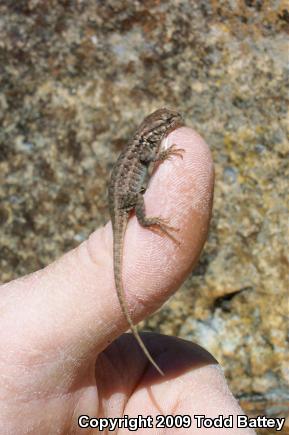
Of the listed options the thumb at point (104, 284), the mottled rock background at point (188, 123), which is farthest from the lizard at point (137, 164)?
the mottled rock background at point (188, 123)

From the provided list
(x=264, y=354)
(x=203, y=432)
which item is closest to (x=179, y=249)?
(x=203, y=432)

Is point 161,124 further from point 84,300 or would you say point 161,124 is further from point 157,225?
point 84,300

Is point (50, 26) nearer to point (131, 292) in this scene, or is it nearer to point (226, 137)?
point (226, 137)

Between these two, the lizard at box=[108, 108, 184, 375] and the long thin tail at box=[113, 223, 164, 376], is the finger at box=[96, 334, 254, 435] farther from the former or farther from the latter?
the long thin tail at box=[113, 223, 164, 376]

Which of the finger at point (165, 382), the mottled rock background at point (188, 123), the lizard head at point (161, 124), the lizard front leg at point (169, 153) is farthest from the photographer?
the mottled rock background at point (188, 123)

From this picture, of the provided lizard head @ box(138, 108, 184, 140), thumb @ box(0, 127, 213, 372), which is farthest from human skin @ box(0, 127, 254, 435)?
lizard head @ box(138, 108, 184, 140)

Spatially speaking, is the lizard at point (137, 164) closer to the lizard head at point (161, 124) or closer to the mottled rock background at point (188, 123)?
the lizard head at point (161, 124)

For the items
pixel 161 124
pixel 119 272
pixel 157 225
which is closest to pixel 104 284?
pixel 119 272
